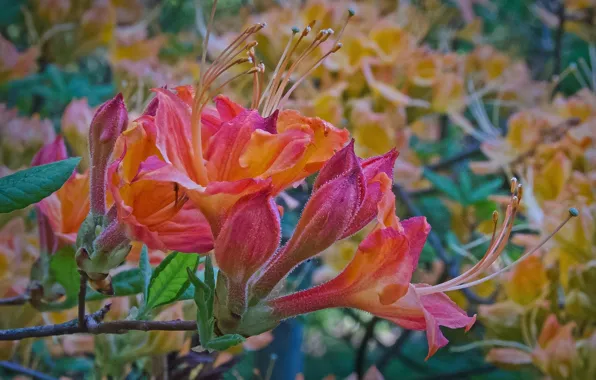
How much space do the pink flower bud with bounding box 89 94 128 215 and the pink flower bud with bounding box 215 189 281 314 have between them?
0.33 ft

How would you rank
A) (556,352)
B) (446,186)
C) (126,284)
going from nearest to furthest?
(126,284)
(556,352)
(446,186)

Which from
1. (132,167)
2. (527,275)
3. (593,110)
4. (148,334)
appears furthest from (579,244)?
(132,167)

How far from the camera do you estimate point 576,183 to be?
0.98 metres

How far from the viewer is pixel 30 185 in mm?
351

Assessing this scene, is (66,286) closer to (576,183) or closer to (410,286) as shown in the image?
(410,286)

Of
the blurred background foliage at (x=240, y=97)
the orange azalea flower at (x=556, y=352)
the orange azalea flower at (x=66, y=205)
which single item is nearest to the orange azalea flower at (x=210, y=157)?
the orange azalea flower at (x=66, y=205)

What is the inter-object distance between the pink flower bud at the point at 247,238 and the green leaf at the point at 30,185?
10 cm

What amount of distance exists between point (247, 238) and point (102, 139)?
12cm

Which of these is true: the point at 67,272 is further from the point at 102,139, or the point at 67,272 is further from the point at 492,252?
the point at 492,252

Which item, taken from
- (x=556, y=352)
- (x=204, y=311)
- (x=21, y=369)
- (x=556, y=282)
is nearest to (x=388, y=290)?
(x=204, y=311)

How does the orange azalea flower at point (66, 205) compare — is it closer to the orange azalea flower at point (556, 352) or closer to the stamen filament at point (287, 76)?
the stamen filament at point (287, 76)

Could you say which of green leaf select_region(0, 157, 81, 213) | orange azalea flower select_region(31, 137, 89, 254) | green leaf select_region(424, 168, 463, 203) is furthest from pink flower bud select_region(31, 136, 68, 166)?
green leaf select_region(424, 168, 463, 203)

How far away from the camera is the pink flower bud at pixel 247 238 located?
1.05ft

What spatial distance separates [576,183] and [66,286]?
2.59 feet
